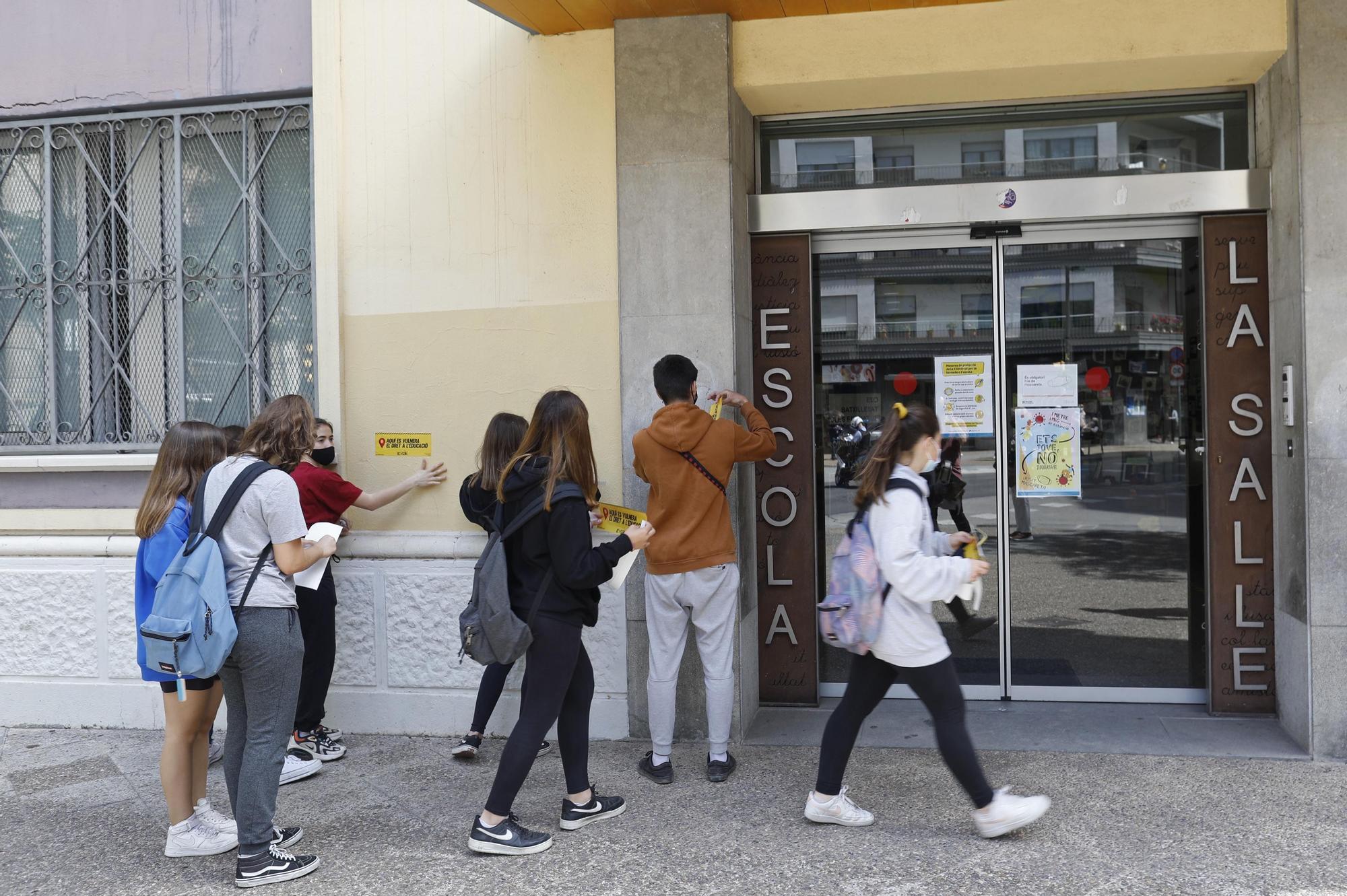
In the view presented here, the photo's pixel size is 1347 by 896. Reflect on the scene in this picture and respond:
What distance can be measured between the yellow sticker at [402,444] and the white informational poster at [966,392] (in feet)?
8.70

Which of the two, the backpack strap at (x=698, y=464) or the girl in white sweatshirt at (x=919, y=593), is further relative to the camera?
the backpack strap at (x=698, y=464)

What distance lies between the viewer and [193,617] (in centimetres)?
363

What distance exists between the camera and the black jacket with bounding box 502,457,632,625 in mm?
3896

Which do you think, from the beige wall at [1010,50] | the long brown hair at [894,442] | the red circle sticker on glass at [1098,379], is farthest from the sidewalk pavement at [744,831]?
the beige wall at [1010,50]

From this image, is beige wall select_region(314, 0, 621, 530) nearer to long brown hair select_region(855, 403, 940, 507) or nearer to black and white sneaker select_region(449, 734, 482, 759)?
black and white sneaker select_region(449, 734, 482, 759)

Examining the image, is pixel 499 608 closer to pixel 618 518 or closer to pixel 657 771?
pixel 618 518

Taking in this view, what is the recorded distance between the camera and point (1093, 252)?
556cm

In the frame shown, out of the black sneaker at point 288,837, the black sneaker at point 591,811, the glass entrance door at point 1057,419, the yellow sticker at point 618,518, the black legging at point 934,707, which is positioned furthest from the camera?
the glass entrance door at point 1057,419

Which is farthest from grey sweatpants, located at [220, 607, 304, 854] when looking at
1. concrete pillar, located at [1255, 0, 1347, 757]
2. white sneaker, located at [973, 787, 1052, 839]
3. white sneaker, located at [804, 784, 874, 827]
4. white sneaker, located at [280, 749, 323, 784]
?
concrete pillar, located at [1255, 0, 1347, 757]

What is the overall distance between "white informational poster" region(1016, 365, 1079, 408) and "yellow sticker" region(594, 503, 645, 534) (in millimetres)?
2245

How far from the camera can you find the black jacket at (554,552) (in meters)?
3.90

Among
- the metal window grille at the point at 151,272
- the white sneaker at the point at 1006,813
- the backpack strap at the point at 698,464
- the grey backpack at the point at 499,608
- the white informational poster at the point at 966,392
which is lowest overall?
the white sneaker at the point at 1006,813

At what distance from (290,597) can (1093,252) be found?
4151mm

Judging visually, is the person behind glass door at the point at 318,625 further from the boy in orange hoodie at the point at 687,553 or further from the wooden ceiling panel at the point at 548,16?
the wooden ceiling panel at the point at 548,16
